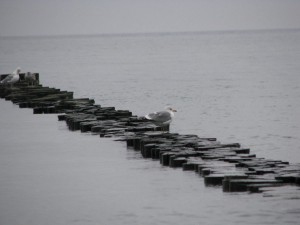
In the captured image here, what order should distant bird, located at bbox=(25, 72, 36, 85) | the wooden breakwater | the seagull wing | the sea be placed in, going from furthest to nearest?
distant bird, located at bbox=(25, 72, 36, 85) → the seagull wing → the wooden breakwater → the sea

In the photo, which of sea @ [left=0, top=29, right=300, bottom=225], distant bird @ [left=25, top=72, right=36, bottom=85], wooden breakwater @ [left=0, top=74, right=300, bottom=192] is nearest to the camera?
sea @ [left=0, top=29, right=300, bottom=225]

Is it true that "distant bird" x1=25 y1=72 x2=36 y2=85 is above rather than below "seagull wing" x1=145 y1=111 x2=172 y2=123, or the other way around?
above

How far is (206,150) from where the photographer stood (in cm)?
1853

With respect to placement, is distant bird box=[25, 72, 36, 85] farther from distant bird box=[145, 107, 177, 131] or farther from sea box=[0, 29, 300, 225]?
distant bird box=[145, 107, 177, 131]

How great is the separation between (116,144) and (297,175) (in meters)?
7.21

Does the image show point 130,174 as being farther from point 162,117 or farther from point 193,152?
point 162,117

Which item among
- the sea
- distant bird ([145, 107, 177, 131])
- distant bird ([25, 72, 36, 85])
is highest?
distant bird ([25, 72, 36, 85])

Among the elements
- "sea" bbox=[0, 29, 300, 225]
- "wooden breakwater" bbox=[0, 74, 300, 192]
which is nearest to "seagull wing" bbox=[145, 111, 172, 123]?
"wooden breakwater" bbox=[0, 74, 300, 192]

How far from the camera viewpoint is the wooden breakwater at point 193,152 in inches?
610

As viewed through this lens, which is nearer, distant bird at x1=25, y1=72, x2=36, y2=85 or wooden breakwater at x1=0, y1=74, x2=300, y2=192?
wooden breakwater at x1=0, y1=74, x2=300, y2=192

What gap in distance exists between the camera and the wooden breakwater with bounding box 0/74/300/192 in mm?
15500

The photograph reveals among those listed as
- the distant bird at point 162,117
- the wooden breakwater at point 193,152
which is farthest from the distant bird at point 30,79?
the distant bird at point 162,117

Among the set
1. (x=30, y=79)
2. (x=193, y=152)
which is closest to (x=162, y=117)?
(x=193, y=152)

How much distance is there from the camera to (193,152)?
18.2 metres
